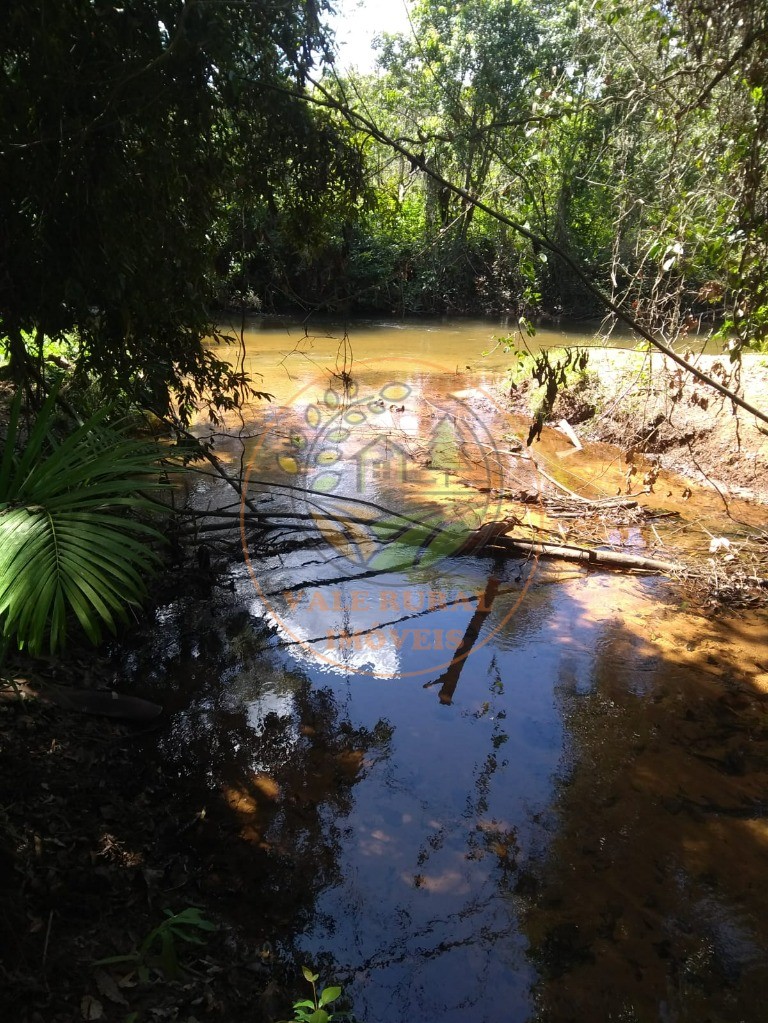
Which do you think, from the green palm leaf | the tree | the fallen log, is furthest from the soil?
the fallen log

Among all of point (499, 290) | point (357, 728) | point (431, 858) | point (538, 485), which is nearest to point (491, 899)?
point (431, 858)

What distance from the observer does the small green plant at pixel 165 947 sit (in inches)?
81.8

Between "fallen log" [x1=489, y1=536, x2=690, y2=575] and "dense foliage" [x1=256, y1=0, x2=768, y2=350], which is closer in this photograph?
"dense foliage" [x1=256, y1=0, x2=768, y2=350]

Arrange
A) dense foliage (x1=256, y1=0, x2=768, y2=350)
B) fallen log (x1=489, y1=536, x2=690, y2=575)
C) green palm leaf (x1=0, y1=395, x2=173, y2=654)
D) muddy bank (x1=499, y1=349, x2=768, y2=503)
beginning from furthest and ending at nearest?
muddy bank (x1=499, y1=349, x2=768, y2=503) < fallen log (x1=489, y1=536, x2=690, y2=575) < dense foliage (x1=256, y1=0, x2=768, y2=350) < green palm leaf (x1=0, y1=395, x2=173, y2=654)

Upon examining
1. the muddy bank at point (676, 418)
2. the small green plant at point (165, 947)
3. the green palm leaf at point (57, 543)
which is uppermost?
the green palm leaf at point (57, 543)

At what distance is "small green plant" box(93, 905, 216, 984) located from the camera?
6.82ft

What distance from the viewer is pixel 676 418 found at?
7777mm

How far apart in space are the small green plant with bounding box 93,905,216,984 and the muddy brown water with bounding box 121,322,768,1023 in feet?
0.89

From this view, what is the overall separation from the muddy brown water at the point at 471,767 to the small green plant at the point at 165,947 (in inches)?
10.7

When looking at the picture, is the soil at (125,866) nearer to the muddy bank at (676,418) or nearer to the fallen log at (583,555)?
the fallen log at (583,555)
